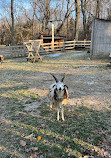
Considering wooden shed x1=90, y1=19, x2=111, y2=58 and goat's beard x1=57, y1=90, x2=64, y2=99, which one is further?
wooden shed x1=90, y1=19, x2=111, y2=58

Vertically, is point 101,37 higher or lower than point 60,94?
higher

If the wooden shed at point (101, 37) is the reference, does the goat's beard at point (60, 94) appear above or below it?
below

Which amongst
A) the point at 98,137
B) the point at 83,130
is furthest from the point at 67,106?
the point at 98,137

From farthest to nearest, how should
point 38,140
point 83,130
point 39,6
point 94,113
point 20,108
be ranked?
point 39,6 → point 20,108 → point 94,113 → point 83,130 → point 38,140

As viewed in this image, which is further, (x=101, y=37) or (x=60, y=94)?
(x=101, y=37)

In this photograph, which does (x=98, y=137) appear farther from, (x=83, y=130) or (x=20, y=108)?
(x=20, y=108)

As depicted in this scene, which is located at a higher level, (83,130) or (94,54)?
(94,54)

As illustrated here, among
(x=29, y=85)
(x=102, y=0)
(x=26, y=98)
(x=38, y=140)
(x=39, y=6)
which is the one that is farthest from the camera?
(x=39, y=6)

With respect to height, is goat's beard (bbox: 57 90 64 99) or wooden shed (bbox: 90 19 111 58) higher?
wooden shed (bbox: 90 19 111 58)

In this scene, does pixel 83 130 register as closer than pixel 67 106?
Yes

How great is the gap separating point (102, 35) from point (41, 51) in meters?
8.06

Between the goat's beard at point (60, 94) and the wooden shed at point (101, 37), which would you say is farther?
the wooden shed at point (101, 37)

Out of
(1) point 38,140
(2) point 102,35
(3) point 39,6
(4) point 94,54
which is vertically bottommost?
(1) point 38,140

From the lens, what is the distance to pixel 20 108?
447 cm
